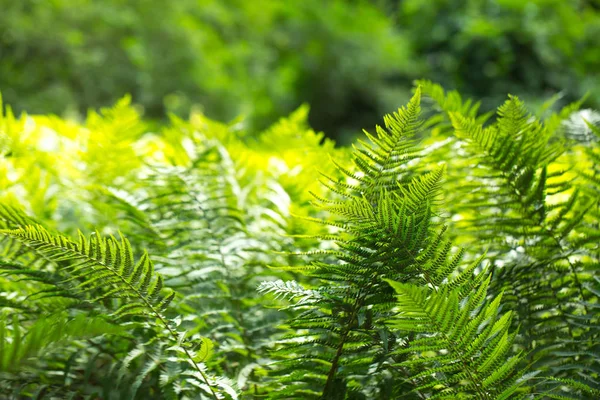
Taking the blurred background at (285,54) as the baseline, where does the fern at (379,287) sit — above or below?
below

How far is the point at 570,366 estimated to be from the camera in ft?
2.86

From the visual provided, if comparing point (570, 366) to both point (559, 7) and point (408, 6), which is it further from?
point (408, 6)

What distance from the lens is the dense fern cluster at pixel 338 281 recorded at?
760 mm

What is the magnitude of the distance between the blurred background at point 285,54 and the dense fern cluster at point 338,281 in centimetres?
418

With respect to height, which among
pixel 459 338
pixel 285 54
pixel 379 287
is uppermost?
pixel 285 54

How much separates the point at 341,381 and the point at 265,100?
636 centimetres

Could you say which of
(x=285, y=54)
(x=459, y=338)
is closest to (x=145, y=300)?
(x=459, y=338)

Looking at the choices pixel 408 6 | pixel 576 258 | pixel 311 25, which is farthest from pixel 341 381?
pixel 311 25

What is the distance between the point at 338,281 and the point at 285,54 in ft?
24.5

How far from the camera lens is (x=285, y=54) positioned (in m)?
7.91

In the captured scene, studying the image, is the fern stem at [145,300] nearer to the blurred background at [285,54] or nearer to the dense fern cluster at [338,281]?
the dense fern cluster at [338,281]

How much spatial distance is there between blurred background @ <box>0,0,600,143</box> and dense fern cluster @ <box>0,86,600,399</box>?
4177 mm

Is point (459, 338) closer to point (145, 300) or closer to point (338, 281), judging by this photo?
point (338, 281)

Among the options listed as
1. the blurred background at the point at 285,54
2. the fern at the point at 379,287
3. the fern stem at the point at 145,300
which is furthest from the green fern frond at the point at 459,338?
the blurred background at the point at 285,54
